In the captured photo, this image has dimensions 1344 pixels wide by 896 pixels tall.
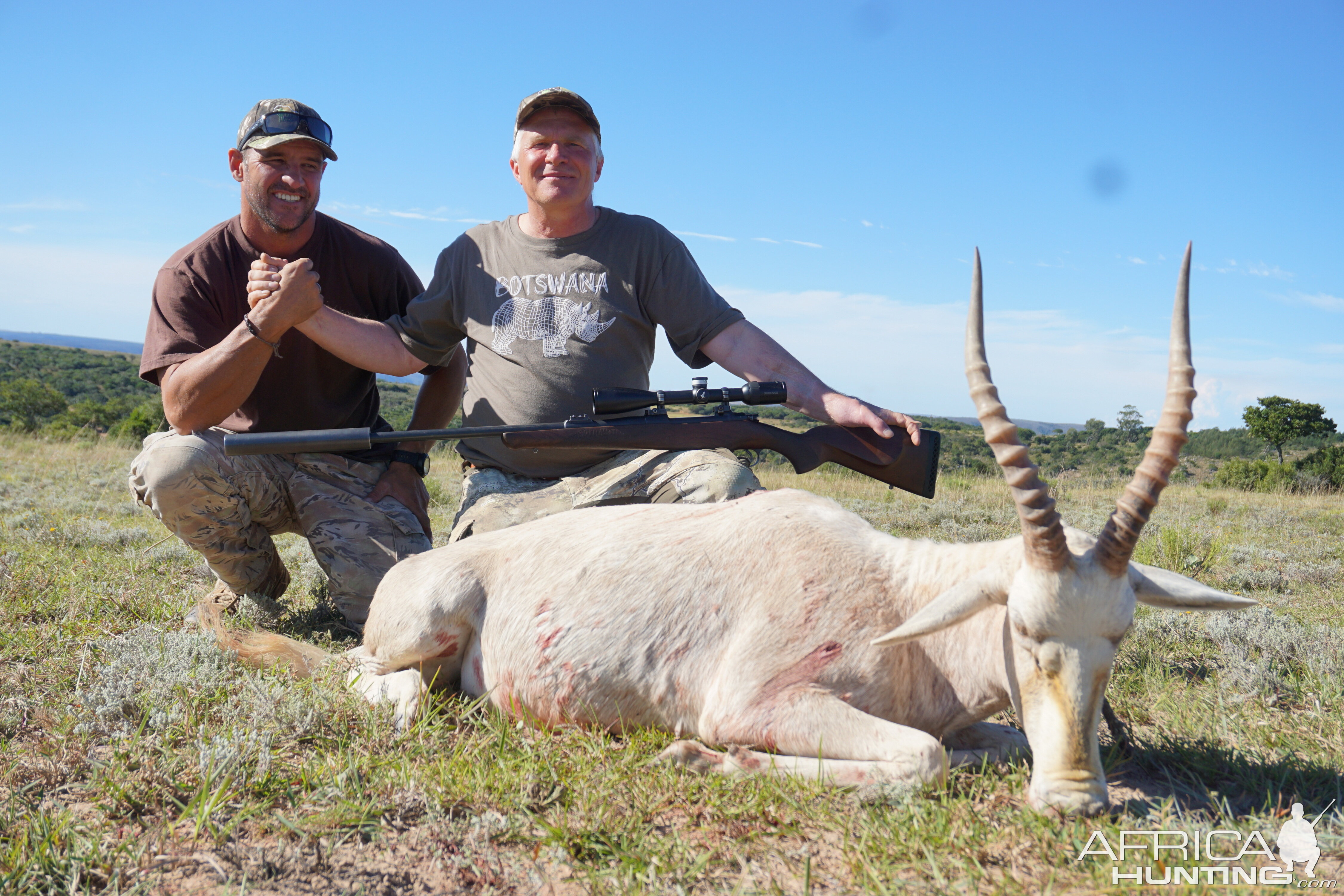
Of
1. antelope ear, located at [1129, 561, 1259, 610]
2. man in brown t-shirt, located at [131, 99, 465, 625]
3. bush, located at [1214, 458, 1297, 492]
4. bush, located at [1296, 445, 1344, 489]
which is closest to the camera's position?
antelope ear, located at [1129, 561, 1259, 610]

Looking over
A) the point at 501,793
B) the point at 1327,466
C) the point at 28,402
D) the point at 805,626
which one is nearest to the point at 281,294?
the point at 501,793

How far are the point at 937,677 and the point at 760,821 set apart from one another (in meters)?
0.91

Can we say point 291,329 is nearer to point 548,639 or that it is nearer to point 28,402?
point 548,639

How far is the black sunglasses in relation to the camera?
17.9ft

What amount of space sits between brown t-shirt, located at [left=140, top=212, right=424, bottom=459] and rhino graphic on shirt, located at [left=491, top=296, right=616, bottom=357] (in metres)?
1.09

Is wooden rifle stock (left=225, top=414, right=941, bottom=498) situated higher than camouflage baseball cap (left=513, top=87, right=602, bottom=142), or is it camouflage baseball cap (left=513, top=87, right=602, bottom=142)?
camouflage baseball cap (left=513, top=87, right=602, bottom=142)

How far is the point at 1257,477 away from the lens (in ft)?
65.6

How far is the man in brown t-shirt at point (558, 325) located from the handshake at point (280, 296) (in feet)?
0.12

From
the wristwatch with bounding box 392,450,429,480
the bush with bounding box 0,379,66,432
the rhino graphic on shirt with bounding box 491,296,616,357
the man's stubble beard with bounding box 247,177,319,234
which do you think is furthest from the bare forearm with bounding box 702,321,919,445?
the bush with bounding box 0,379,66,432

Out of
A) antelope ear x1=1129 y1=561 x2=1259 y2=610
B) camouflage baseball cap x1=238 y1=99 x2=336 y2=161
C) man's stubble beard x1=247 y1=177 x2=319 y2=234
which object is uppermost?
camouflage baseball cap x1=238 y1=99 x2=336 y2=161

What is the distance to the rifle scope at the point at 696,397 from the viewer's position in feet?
14.4

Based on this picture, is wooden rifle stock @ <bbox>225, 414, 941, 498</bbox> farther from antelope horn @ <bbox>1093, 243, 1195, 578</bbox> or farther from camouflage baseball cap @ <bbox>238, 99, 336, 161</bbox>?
camouflage baseball cap @ <bbox>238, 99, 336, 161</bbox>

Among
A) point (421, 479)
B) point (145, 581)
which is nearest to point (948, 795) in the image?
point (421, 479)

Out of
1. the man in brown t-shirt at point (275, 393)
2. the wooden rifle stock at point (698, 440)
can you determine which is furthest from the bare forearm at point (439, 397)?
the wooden rifle stock at point (698, 440)
